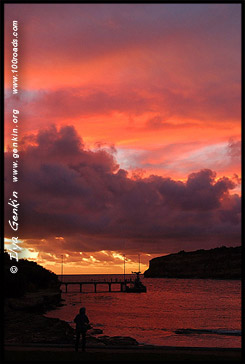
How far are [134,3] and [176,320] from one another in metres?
67.6

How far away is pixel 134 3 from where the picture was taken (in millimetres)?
14656

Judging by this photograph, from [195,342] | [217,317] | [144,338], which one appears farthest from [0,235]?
[217,317]

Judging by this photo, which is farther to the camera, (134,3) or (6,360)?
(6,360)

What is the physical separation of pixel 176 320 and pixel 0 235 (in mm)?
65369

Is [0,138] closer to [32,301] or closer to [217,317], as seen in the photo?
[32,301]

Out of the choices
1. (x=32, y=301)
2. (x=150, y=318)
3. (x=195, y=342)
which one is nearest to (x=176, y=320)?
(x=150, y=318)

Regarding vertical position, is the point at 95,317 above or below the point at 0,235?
below

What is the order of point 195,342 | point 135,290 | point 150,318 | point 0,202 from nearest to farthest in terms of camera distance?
point 0,202 → point 195,342 → point 150,318 → point 135,290


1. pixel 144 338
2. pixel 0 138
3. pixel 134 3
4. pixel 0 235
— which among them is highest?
pixel 134 3

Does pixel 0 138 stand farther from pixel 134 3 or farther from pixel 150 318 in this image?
pixel 150 318

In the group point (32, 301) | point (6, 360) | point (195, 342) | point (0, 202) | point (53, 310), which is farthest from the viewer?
point (53, 310)

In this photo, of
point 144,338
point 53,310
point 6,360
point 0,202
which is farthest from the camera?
point 53,310

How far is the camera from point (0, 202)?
1436 cm

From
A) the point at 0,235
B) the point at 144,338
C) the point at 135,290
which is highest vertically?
the point at 0,235
